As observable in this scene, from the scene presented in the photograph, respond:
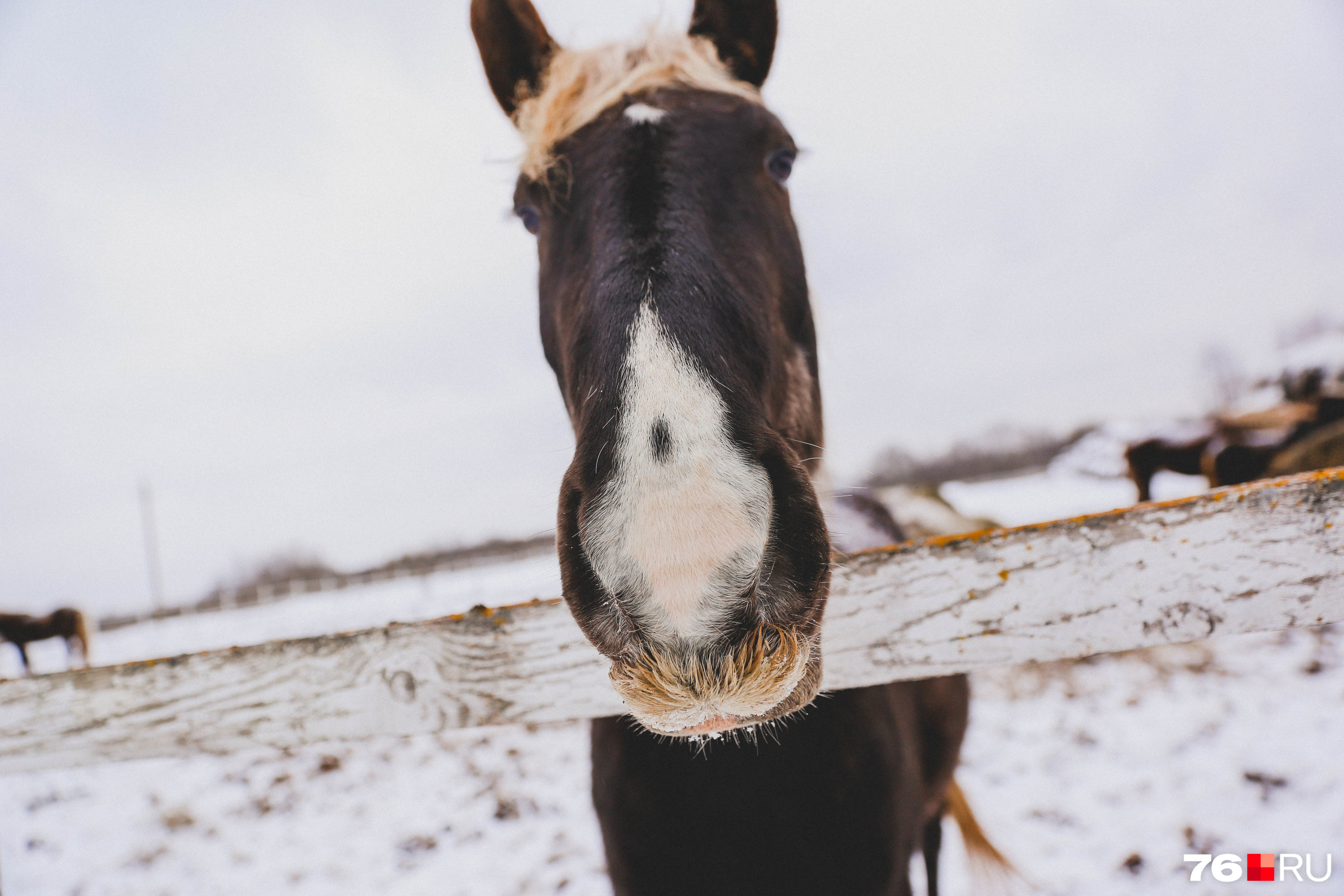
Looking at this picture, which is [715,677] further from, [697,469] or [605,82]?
[605,82]

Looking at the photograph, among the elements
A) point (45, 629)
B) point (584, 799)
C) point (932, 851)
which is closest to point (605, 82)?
point (932, 851)

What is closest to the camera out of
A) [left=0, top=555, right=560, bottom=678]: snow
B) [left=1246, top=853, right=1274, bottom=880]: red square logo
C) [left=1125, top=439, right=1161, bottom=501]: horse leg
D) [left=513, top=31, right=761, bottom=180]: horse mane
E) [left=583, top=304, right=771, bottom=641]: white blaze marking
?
[left=583, top=304, right=771, bottom=641]: white blaze marking

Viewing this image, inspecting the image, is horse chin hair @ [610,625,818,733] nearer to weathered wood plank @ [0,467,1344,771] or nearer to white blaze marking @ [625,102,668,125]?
weathered wood plank @ [0,467,1344,771]

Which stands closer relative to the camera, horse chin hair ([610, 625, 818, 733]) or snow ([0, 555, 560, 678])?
horse chin hair ([610, 625, 818, 733])

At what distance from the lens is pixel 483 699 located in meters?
1.22

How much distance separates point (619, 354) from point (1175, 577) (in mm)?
1111

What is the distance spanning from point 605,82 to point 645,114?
0.28m

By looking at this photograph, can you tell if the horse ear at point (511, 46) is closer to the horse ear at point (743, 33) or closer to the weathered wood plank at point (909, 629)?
the horse ear at point (743, 33)

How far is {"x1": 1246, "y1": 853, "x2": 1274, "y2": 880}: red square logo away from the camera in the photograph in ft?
7.85

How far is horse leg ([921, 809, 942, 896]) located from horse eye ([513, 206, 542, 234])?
3283 mm

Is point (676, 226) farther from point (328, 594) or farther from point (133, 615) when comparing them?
point (133, 615)

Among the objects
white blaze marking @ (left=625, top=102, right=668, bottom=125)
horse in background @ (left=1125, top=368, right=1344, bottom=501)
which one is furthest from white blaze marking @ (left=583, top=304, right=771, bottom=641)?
horse in background @ (left=1125, top=368, right=1344, bottom=501)

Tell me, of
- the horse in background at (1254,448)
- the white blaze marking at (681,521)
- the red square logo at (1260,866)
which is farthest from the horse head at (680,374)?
the horse in background at (1254,448)

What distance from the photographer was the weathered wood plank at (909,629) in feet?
3.46
